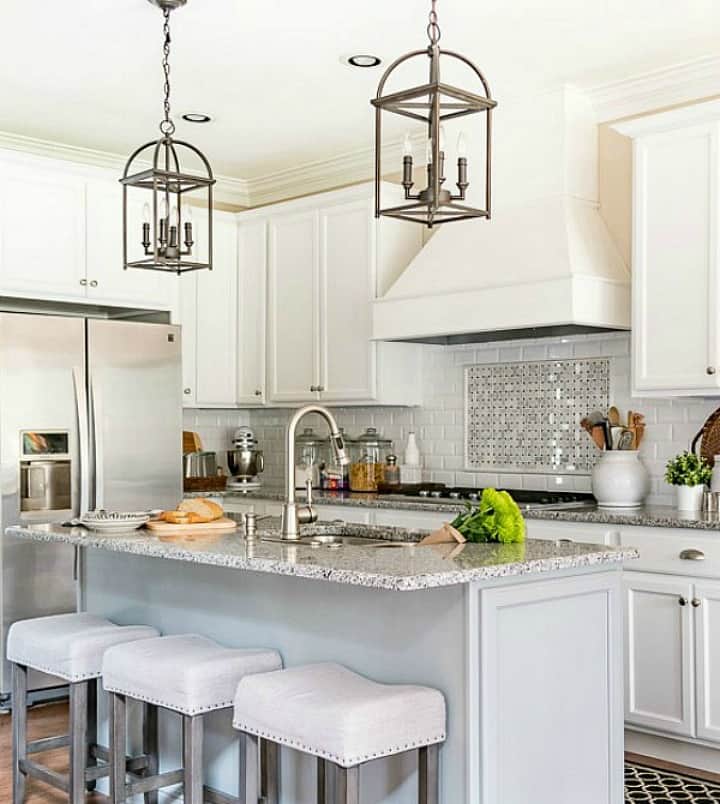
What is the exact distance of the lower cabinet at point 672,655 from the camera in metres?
3.95

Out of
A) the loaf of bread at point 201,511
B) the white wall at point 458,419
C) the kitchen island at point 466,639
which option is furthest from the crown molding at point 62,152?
the kitchen island at point 466,639

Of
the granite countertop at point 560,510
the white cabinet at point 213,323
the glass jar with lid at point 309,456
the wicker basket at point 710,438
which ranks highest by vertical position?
the white cabinet at point 213,323

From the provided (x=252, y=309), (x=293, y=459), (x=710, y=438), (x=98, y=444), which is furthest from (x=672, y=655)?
(x=252, y=309)

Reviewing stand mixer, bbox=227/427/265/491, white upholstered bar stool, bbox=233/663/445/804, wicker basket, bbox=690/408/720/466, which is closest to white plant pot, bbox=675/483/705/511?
wicker basket, bbox=690/408/720/466

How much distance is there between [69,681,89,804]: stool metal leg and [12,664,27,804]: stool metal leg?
34 centimetres

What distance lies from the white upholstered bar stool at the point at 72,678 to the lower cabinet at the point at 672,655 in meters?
1.79

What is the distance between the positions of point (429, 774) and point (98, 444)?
3021 millimetres

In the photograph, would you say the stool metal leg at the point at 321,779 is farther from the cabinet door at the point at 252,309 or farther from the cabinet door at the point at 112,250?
the cabinet door at the point at 252,309

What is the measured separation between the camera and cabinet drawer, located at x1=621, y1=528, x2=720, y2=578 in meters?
3.95

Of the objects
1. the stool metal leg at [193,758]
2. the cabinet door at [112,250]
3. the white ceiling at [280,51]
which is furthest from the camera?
the cabinet door at [112,250]

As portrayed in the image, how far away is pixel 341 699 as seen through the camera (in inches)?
102

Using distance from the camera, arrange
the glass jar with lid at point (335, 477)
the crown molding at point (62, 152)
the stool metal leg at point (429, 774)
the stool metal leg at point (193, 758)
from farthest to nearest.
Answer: the glass jar with lid at point (335, 477) < the crown molding at point (62, 152) < the stool metal leg at point (193, 758) < the stool metal leg at point (429, 774)

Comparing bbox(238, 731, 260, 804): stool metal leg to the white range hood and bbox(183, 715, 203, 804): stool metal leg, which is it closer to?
bbox(183, 715, 203, 804): stool metal leg

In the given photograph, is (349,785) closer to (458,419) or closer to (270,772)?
(270,772)
